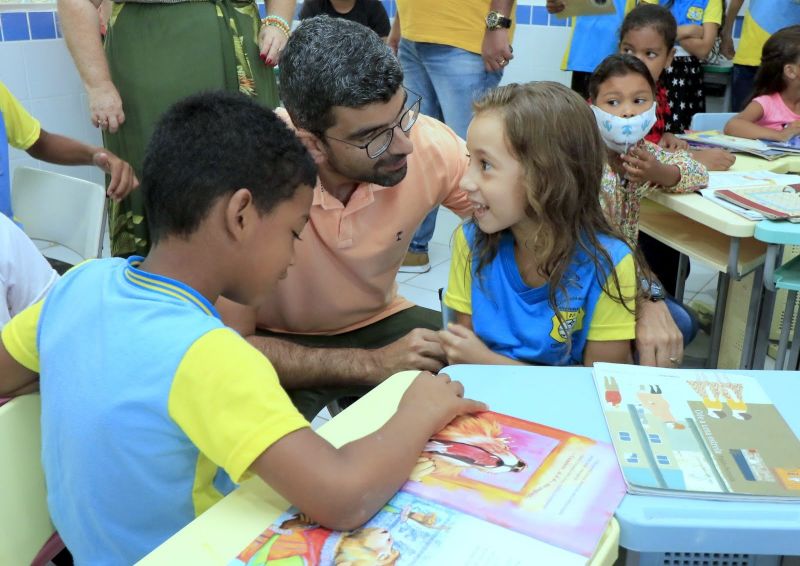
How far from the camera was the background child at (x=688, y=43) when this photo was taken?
3762 mm

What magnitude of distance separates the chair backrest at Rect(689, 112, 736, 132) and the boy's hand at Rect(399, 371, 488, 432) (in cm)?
254

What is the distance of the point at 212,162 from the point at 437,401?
0.42 metres

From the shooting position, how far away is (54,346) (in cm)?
92

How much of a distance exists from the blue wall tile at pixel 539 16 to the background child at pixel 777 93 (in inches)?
70.2

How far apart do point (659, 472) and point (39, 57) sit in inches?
153

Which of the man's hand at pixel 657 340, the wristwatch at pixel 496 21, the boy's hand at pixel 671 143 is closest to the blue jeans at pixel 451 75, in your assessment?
the wristwatch at pixel 496 21

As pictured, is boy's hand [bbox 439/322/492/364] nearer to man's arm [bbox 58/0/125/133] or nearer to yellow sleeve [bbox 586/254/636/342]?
yellow sleeve [bbox 586/254/636/342]

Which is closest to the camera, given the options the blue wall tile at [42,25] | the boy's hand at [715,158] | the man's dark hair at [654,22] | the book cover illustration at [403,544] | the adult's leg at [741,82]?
the book cover illustration at [403,544]

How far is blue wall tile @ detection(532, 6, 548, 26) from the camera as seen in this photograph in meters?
4.64

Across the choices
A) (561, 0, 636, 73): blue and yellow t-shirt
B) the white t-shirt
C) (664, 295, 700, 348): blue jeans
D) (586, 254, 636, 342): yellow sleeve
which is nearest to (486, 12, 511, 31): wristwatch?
(561, 0, 636, 73): blue and yellow t-shirt

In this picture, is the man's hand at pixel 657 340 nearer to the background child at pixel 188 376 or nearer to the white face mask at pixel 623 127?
the background child at pixel 188 376

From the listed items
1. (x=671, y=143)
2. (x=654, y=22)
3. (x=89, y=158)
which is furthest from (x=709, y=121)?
→ (x=89, y=158)

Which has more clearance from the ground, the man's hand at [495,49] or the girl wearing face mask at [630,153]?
the man's hand at [495,49]

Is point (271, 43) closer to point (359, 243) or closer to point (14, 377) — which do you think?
point (359, 243)
